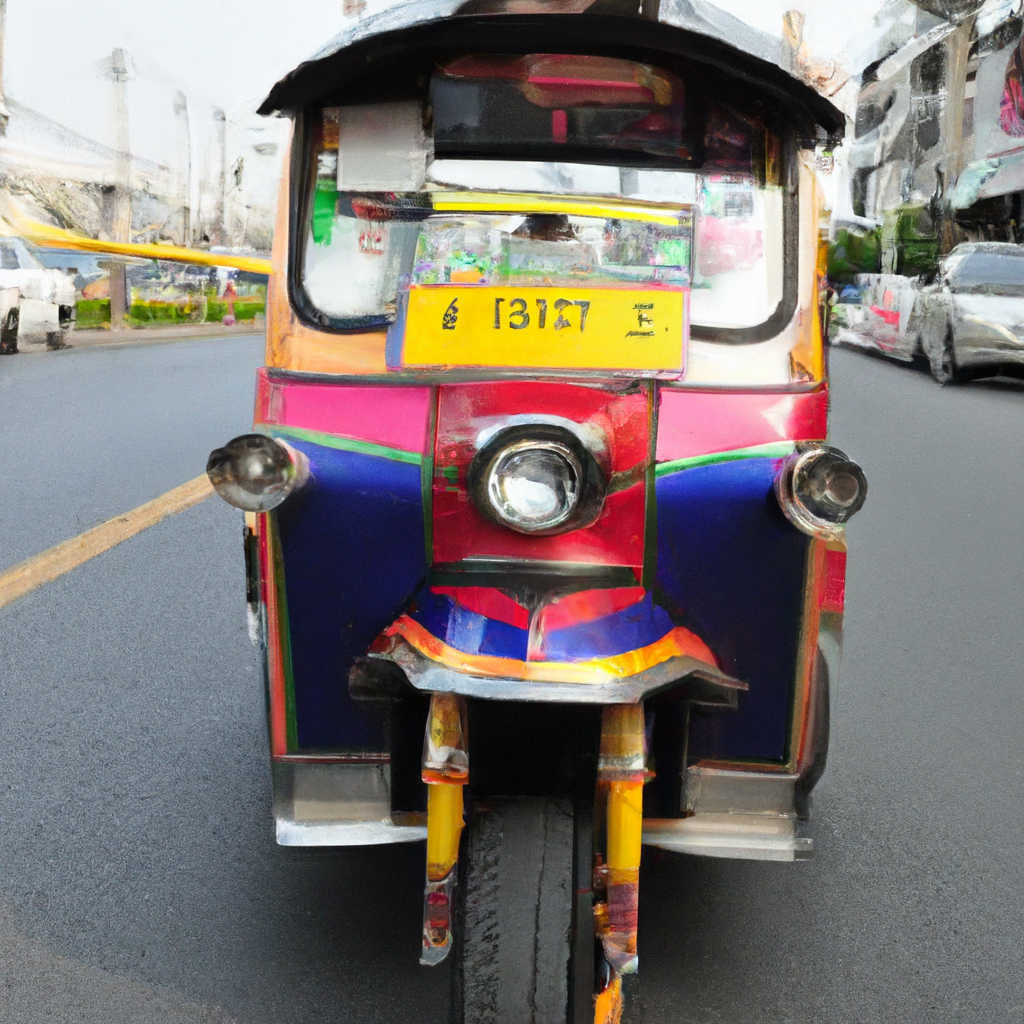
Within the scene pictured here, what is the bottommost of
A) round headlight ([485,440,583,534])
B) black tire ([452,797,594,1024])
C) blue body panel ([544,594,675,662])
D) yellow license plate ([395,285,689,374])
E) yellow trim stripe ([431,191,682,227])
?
black tire ([452,797,594,1024])

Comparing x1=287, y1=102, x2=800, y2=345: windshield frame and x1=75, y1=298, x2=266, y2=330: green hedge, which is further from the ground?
x1=287, y1=102, x2=800, y2=345: windshield frame

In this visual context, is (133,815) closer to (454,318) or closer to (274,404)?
(274,404)

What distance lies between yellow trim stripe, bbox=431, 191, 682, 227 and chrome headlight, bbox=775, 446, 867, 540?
71cm

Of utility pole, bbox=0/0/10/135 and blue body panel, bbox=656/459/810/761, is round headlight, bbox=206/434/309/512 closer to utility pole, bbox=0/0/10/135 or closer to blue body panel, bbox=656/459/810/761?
blue body panel, bbox=656/459/810/761

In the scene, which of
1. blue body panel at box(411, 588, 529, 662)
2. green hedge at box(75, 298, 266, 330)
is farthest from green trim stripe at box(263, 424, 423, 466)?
green hedge at box(75, 298, 266, 330)

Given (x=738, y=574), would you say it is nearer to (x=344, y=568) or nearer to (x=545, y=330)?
(x=545, y=330)

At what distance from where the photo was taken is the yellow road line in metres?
5.64

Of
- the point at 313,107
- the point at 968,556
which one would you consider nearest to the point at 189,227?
the point at 968,556

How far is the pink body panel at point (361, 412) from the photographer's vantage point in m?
2.53

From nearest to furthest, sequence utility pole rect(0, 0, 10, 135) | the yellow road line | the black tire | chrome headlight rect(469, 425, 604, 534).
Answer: the black tire < chrome headlight rect(469, 425, 604, 534) < the yellow road line < utility pole rect(0, 0, 10, 135)

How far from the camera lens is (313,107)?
279 cm

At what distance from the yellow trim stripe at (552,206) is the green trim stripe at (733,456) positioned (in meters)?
0.57

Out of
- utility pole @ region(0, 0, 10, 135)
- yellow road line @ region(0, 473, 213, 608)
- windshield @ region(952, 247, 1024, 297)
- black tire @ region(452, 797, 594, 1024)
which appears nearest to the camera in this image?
black tire @ region(452, 797, 594, 1024)

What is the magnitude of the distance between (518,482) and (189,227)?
43.4 m
